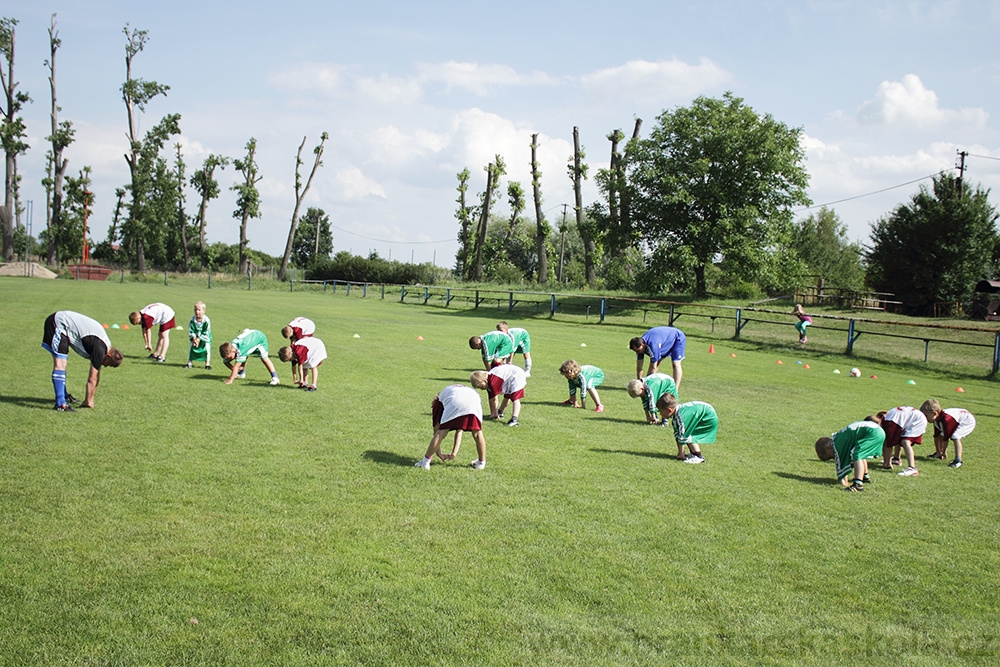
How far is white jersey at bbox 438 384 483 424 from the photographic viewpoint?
8.40m

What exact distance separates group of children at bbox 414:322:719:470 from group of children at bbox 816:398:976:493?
1511 mm

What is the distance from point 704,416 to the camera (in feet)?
32.3

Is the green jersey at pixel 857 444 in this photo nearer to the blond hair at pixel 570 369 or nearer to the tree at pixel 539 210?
the blond hair at pixel 570 369

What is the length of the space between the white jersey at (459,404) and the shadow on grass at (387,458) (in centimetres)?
83

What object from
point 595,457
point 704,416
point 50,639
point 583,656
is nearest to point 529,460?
point 595,457

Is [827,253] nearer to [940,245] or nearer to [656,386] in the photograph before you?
[940,245]

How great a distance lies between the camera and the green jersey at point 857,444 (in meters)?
8.84

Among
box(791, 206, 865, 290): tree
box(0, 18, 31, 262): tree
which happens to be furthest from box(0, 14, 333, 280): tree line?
box(791, 206, 865, 290): tree

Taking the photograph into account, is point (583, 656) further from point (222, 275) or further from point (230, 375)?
point (222, 275)

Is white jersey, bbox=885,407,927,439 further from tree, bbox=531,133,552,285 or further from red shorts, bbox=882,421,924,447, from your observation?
tree, bbox=531,133,552,285

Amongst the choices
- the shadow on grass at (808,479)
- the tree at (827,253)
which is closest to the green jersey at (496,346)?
the shadow on grass at (808,479)

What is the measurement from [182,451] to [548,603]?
5.24m

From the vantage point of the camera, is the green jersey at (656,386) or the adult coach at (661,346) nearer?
the green jersey at (656,386)

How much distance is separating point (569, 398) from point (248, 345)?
5.72 metres
